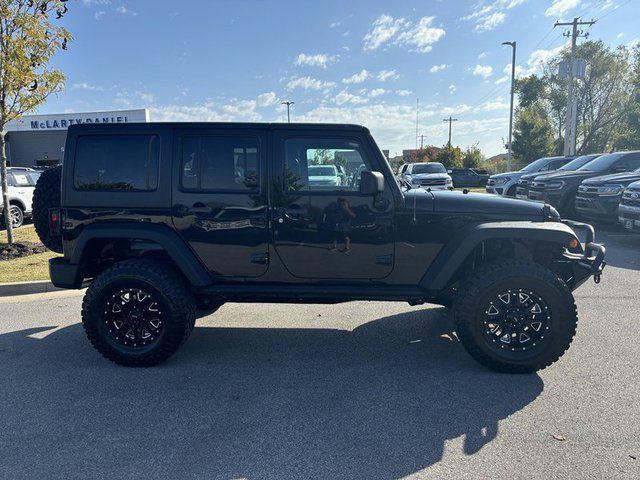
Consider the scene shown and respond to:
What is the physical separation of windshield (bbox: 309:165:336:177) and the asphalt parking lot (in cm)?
162

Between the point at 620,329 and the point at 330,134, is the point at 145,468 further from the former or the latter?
the point at 620,329

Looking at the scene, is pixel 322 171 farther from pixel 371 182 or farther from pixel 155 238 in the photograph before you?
pixel 155 238

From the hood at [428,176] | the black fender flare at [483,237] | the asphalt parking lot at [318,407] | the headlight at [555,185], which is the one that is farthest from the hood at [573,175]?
the black fender flare at [483,237]

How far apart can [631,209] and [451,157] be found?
114 ft

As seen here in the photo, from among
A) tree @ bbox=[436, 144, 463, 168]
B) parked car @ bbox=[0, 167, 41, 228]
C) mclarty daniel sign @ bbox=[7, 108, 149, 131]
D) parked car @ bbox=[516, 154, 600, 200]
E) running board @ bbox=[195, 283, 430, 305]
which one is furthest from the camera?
tree @ bbox=[436, 144, 463, 168]

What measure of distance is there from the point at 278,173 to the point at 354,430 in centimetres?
206

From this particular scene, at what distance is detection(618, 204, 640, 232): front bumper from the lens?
8.14 metres

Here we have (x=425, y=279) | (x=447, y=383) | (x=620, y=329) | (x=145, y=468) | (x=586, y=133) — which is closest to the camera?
(x=145, y=468)

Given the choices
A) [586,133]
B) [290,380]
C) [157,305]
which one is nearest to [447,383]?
[290,380]

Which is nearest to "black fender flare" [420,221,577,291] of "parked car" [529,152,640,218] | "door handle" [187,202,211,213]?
"door handle" [187,202,211,213]

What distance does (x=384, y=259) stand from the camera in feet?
12.2

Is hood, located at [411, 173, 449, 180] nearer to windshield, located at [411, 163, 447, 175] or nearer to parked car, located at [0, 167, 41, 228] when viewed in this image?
windshield, located at [411, 163, 447, 175]

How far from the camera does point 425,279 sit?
146 inches

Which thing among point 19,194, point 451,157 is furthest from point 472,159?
point 19,194
